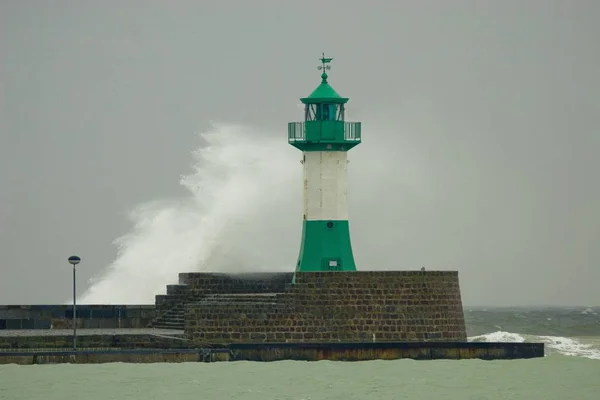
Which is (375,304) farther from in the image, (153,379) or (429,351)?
(153,379)

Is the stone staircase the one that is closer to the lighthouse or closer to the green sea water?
the lighthouse

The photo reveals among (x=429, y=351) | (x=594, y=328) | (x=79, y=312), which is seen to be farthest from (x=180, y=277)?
(x=594, y=328)

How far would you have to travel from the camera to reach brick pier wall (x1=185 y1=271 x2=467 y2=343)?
35125mm

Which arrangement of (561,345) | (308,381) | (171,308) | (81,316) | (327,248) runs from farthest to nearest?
(561,345) < (81,316) < (171,308) < (327,248) < (308,381)

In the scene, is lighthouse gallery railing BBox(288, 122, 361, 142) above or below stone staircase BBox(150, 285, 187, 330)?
above

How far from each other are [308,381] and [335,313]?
3.36 metres

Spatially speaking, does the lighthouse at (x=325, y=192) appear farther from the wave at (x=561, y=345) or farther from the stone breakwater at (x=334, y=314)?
the wave at (x=561, y=345)

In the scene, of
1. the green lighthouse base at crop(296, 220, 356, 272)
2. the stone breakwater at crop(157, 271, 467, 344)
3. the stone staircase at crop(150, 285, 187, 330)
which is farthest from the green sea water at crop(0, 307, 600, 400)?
the stone staircase at crop(150, 285, 187, 330)

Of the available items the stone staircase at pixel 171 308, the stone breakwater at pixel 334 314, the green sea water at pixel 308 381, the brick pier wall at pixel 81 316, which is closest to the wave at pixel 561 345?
the stone breakwater at pixel 334 314

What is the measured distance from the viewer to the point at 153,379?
31953 mm

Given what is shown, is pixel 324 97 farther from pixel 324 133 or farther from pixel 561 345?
pixel 561 345

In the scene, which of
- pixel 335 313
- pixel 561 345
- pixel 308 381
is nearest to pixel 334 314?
pixel 335 313

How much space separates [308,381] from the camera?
3194 centimetres

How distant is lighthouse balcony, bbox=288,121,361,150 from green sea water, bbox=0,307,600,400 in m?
5.47
